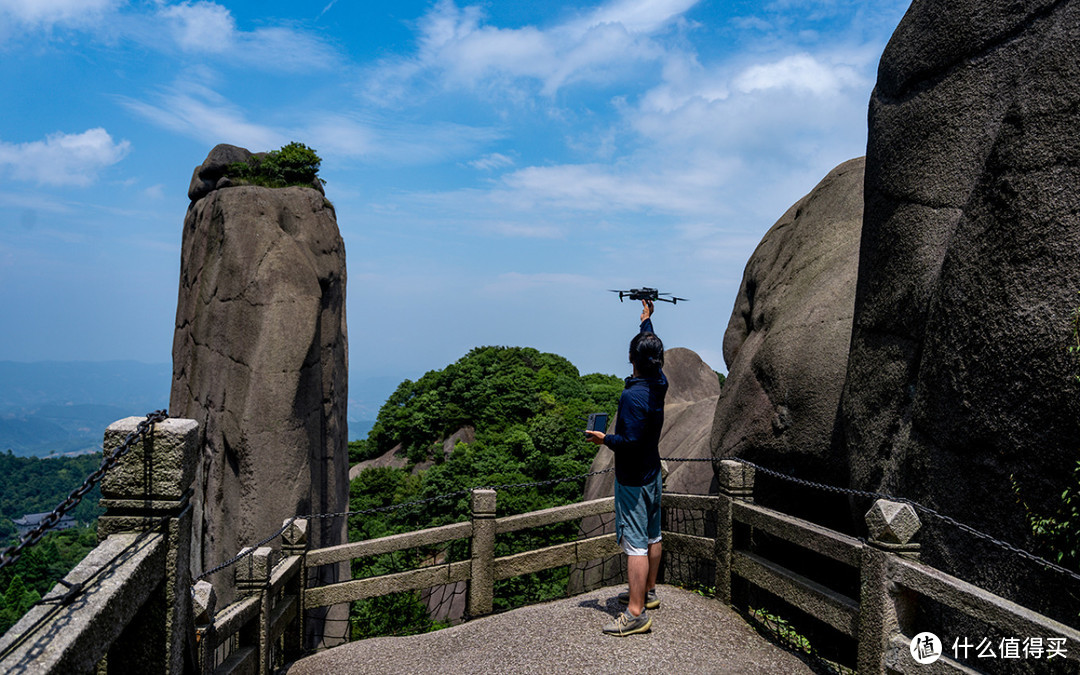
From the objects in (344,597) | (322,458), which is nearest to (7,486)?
(322,458)

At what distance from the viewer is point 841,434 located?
26.2ft

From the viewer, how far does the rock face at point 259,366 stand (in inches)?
528

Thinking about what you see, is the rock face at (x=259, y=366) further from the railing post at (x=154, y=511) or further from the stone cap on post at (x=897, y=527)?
the stone cap on post at (x=897, y=527)

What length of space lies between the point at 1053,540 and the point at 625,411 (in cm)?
300

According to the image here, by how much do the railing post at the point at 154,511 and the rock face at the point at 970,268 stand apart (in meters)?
5.18

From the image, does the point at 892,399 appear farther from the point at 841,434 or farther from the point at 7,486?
the point at 7,486

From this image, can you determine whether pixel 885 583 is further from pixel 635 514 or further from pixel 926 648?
pixel 635 514

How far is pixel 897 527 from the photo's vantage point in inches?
193

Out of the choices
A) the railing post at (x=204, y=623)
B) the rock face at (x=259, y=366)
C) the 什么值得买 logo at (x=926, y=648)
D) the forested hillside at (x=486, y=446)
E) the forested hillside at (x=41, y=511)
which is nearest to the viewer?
the railing post at (x=204, y=623)

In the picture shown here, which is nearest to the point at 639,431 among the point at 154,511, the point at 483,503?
the point at 483,503

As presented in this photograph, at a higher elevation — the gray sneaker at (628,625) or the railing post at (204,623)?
the railing post at (204,623)

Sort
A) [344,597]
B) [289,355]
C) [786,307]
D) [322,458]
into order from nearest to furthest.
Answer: [344,597], [786,307], [289,355], [322,458]

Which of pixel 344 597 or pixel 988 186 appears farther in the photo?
pixel 344 597

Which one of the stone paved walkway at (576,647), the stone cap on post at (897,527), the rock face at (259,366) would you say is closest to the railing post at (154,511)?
the stone paved walkway at (576,647)
